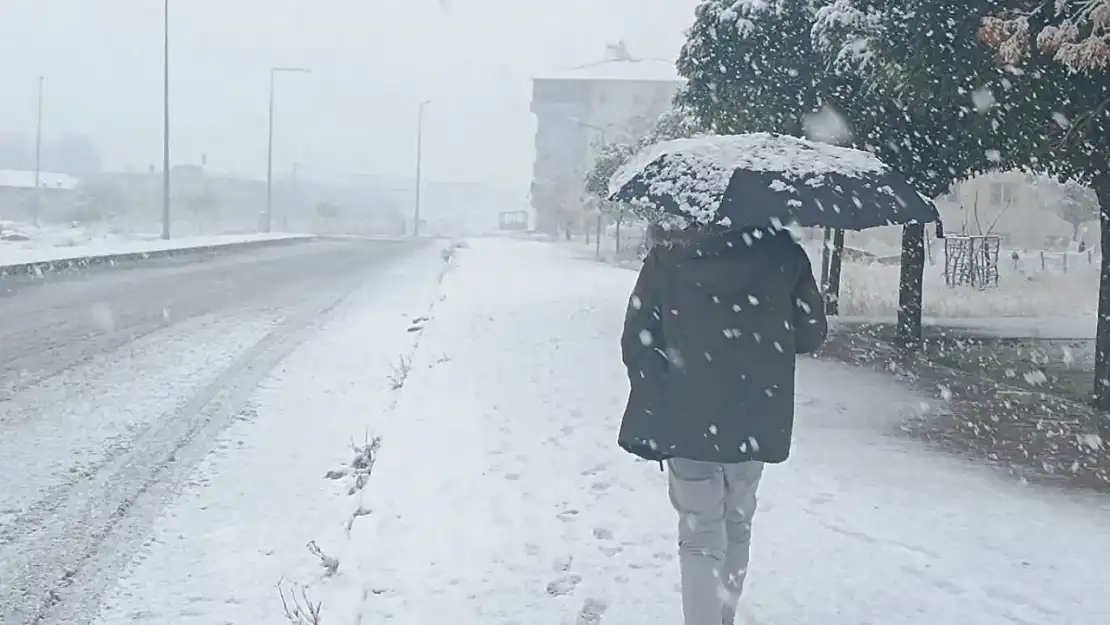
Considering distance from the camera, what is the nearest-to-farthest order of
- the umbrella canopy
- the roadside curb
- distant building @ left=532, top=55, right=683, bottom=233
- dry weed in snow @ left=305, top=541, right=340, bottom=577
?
the umbrella canopy < dry weed in snow @ left=305, top=541, right=340, bottom=577 < the roadside curb < distant building @ left=532, top=55, right=683, bottom=233

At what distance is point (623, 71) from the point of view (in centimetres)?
9744

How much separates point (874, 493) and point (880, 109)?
6.49m

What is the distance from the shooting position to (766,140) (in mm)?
4742

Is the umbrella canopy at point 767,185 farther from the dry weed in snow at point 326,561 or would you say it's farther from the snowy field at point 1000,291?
the snowy field at point 1000,291

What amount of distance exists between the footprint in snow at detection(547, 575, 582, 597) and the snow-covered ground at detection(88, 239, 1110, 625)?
0.02 meters

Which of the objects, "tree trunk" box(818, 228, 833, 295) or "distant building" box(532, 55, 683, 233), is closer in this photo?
"tree trunk" box(818, 228, 833, 295)

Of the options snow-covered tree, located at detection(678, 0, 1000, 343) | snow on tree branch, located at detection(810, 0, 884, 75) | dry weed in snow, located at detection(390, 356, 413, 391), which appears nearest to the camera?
snow on tree branch, located at detection(810, 0, 884, 75)

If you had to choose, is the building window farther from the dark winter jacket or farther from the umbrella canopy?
the dark winter jacket

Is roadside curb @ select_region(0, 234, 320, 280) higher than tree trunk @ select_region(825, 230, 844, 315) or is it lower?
lower

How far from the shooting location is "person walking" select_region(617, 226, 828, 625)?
3748 mm

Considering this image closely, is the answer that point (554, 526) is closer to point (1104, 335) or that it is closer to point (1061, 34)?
point (1061, 34)

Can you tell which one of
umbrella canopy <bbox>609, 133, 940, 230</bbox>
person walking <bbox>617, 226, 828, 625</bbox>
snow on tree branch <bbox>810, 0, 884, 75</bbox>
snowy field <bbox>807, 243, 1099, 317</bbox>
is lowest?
snowy field <bbox>807, 243, 1099, 317</bbox>

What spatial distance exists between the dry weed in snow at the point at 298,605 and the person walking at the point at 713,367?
5.02 ft

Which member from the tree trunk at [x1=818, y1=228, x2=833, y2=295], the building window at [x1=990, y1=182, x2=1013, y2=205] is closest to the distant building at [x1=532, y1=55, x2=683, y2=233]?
the building window at [x1=990, y1=182, x2=1013, y2=205]
